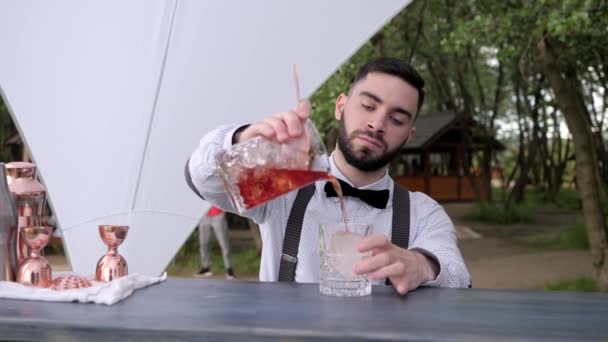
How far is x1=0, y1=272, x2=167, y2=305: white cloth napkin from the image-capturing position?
4.76 feet

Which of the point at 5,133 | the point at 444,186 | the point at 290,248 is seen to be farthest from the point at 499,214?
the point at 290,248

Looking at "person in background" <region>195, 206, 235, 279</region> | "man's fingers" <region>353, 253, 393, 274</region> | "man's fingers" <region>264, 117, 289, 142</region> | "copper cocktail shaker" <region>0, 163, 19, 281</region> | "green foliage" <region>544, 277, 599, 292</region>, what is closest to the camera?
"man's fingers" <region>264, 117, 289, 142</region>

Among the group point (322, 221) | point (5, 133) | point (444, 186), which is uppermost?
point (5, 133)

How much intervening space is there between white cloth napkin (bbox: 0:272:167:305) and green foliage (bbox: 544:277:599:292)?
24.7ft

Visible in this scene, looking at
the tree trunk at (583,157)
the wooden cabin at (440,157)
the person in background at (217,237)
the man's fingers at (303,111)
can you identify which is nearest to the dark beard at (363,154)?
the man's fingers at (303,111)

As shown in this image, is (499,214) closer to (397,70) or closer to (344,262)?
(397,70)

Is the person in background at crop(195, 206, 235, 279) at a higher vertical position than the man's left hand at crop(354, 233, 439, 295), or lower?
lower

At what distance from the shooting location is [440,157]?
26188mm

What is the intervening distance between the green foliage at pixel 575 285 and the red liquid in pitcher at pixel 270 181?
24.6 ft

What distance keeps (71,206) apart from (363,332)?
86.2 inches

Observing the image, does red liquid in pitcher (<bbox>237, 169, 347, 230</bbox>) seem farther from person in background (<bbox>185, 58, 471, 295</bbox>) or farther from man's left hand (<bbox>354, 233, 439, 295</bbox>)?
person in background (<bbox>185, 58, 471, 295</bbox>)

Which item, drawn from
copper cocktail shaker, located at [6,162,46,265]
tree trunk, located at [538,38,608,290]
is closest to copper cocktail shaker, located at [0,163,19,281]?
copper cocktail shaker, located at [6,162,46,265]

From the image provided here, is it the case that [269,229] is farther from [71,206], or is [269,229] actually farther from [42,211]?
[71,206]

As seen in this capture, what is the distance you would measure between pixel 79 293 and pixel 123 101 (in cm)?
175
